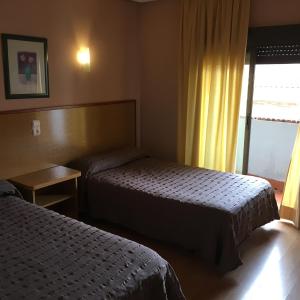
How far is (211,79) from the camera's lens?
3.79 m

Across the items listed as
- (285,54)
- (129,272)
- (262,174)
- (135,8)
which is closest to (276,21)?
(285,54)

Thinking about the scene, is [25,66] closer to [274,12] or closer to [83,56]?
[83,56]

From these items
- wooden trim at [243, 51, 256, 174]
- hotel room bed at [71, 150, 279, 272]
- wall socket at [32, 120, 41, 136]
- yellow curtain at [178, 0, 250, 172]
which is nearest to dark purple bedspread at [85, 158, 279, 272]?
hotel room bed at [71, 150, 279, 272]

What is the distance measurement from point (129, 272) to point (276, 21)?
292 centimetres

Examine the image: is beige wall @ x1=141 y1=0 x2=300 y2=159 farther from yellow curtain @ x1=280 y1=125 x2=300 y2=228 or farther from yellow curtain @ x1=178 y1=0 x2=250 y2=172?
yellow curtain @ x1=280 y1=125 x2=300 y2=228

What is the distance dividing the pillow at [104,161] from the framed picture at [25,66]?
782 mm

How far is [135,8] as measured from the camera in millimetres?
4258

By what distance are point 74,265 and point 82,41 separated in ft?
8.59

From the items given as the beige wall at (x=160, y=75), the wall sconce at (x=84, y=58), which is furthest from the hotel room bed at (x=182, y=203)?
the wall sconce at (x=84, y=58)

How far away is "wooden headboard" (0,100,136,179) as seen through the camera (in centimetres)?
311

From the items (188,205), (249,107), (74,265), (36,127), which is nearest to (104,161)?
(36,127)

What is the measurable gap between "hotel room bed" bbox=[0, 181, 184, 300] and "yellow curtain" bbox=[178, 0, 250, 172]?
2176mm

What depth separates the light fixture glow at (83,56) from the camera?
3.63m

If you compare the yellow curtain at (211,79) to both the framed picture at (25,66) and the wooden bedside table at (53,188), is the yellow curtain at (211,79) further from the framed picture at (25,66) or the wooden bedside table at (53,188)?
the framed picture at (25,66)
